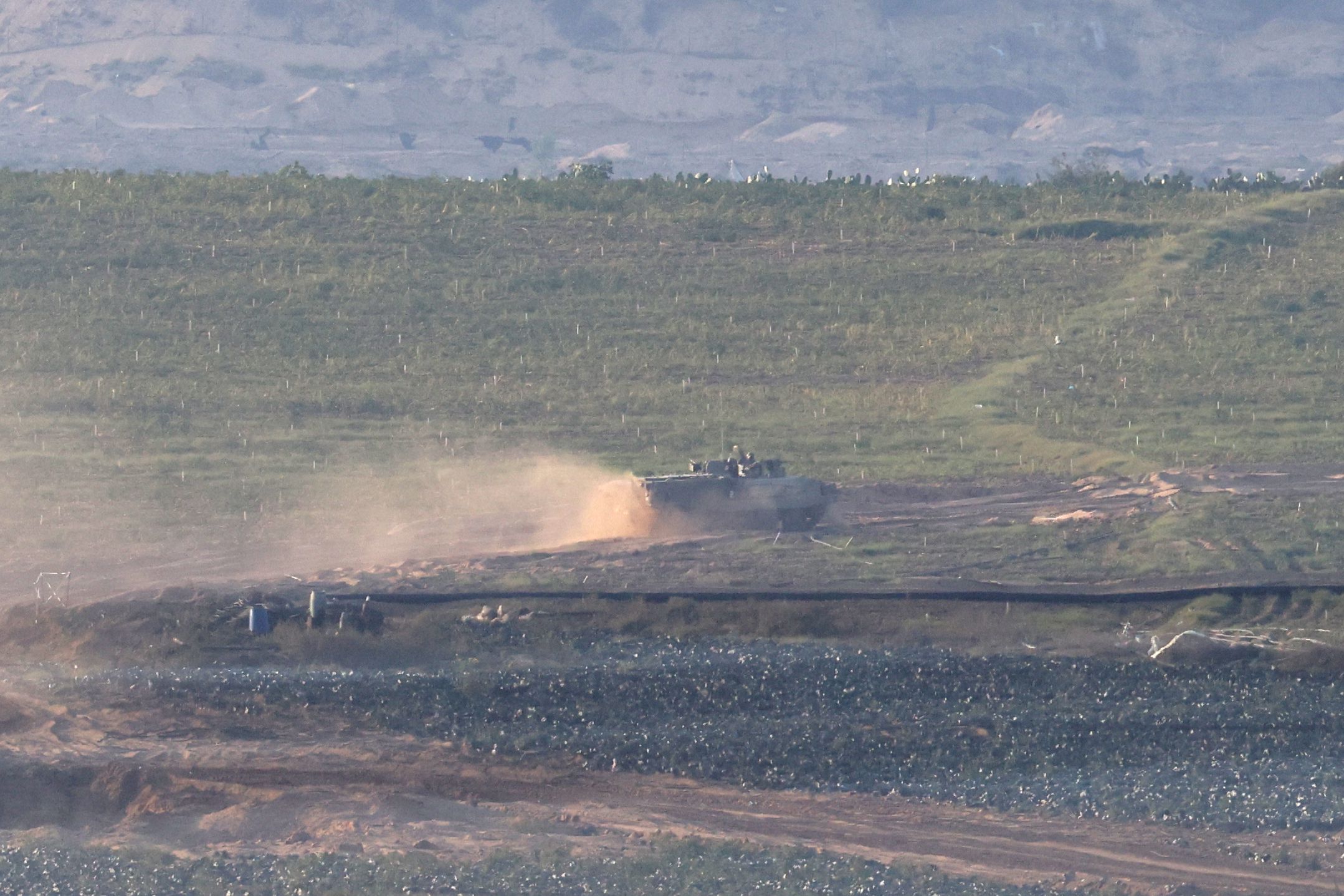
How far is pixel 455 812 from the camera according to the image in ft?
54.1

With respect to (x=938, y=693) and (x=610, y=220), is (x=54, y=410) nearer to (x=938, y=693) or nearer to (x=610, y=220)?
(x=610, y=220)

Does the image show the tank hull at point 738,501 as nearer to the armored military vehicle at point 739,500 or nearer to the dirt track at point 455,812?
the armored military vehicle at point 739,500

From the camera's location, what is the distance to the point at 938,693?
19.0m

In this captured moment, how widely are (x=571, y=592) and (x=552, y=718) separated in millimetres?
3618

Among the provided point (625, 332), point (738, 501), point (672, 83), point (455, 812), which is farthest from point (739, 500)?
point (672, 83)

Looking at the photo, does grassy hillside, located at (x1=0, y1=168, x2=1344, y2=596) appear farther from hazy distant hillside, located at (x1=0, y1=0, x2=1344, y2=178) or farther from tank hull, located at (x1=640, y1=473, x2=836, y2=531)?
hazy distant hillside, located at (x1=0, y1=0, x2=1344, y2=178)

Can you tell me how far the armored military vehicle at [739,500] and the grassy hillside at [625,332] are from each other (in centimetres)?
528

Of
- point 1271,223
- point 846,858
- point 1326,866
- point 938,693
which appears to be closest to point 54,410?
point 938,693

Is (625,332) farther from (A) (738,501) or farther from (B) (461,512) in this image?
(A) (738,501)

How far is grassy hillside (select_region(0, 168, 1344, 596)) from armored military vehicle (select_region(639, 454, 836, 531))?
17.3 ft

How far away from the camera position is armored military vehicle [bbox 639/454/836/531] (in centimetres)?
2686

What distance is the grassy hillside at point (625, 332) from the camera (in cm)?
3391


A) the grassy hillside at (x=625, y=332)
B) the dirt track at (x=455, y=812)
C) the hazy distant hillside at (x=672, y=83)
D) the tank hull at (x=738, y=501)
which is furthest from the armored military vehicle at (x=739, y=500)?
the hazy distant hillside at (x=672, y=83)

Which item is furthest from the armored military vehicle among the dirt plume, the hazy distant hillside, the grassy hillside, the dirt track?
the hazy distant hillside
